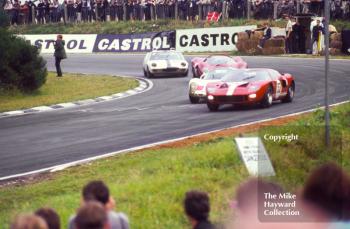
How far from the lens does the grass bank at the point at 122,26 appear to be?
5053 centimetres

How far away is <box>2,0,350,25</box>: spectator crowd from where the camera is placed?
46.7 meters

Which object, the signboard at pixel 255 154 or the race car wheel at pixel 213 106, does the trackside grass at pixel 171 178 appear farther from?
the race car wheel at pixel 213 106

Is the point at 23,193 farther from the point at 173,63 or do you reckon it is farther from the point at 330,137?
the point at 173,63

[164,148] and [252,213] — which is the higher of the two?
[252,213]

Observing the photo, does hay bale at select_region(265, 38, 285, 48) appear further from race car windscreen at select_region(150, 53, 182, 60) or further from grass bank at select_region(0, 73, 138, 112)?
grass bank at select_region(0, 73, 138, 112)

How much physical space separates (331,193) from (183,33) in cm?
4527

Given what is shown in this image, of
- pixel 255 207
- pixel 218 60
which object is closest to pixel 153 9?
pixel 218 60

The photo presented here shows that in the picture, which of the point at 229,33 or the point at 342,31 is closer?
the point at 342,31

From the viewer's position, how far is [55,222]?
6309 mm

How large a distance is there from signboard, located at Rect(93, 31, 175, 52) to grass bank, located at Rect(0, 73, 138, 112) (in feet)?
35.2

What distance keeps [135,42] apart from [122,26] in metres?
2.71

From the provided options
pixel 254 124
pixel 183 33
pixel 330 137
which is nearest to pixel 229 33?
pixel 183 33

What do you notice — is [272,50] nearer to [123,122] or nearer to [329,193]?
[123,122]

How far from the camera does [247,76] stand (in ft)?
81.5
